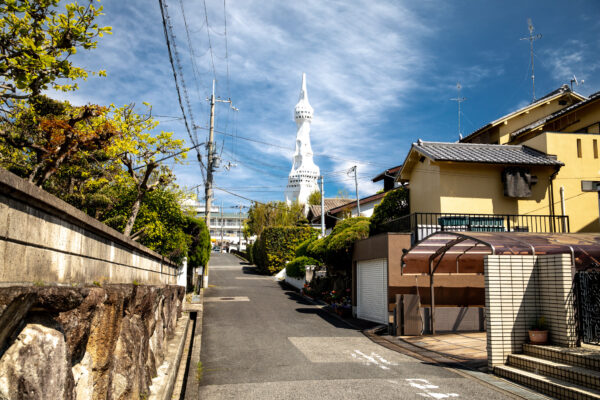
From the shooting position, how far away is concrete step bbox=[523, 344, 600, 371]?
290 inches

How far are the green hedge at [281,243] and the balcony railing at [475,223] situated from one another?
1859 cm

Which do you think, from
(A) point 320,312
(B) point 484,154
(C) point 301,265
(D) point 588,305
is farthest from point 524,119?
(D) point 588,305

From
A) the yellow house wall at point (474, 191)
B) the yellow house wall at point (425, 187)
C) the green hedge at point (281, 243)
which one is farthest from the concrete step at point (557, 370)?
the green hedge at point (281, 243)

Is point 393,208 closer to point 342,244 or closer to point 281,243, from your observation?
point 342,244

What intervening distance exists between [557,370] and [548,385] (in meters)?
0.39

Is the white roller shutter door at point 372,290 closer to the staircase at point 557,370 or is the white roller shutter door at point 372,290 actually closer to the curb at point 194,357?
the curb at point 194,357

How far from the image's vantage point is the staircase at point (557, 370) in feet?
22.7

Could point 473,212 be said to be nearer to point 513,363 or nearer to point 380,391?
point 513,363

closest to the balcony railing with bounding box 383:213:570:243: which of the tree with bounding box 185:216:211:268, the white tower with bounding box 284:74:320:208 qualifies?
the tree with bounding box 185:216:211:268

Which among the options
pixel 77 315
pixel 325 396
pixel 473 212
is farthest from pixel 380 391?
pixel 473 212

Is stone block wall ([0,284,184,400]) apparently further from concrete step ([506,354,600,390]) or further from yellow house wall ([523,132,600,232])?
yellow house wall ([523,132,600,232])

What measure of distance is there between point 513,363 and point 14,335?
29.8 ft

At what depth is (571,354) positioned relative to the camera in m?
7.76

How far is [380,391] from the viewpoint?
7875 mm
